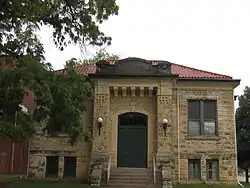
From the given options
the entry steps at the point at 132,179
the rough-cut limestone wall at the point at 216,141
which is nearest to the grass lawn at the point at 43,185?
the entry steps at the point at 132,179

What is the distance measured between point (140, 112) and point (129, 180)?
445 centimetres

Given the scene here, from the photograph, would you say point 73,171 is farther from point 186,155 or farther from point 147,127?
point 186,155

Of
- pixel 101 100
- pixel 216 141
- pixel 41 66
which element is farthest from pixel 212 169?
pixel 41 66

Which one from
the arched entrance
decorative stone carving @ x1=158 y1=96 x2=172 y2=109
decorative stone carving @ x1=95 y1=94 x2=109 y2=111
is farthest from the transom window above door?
decorative stone carving @ x1=158 y1=96 x2=172 y2=109

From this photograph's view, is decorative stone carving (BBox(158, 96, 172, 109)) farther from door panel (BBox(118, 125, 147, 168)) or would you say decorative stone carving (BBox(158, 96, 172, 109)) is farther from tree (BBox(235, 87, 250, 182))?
tree (BBox(235, 87, 250, 182))

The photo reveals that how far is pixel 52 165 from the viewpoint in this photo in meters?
22.5

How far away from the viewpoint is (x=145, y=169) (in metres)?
21.5

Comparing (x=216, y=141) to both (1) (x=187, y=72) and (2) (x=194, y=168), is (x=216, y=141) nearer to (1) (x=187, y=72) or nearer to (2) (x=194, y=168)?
(2) (x=194, y=168)

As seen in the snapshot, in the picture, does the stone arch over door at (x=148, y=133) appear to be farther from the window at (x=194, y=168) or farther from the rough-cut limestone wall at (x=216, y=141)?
the window at (x=194, y=168)

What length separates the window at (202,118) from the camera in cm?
2238

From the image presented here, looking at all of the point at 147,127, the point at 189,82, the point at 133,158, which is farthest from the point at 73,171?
the point at 189,82

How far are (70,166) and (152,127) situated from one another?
5.09 meters

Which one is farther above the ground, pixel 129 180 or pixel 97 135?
pixel 97 135

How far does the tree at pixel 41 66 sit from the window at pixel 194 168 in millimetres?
8483
